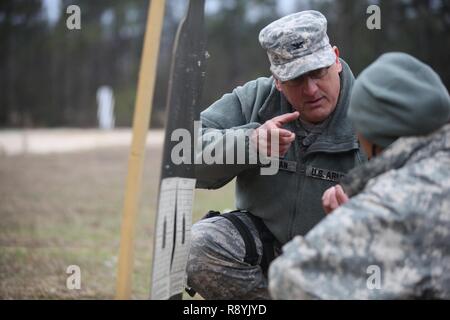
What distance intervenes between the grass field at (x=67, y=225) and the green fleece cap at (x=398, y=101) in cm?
254

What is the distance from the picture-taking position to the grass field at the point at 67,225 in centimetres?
488

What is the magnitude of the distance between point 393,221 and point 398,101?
1.24ft

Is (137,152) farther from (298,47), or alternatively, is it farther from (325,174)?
(325,174)

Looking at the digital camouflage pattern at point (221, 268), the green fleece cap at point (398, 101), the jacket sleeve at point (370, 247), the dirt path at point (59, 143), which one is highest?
the green fleece cap at point (398, 101)

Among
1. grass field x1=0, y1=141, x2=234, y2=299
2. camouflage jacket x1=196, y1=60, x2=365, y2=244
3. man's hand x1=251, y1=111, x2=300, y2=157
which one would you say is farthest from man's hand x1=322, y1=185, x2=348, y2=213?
grass field x1=0, y1=141, x2=234, y2=299

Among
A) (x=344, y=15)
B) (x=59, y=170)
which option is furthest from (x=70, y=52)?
(x=59, y=170)

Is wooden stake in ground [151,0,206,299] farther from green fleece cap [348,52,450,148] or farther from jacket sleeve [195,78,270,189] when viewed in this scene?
green fleece cap [348,52,450,148]

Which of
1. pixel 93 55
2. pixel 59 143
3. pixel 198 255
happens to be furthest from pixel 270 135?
pixel 93 55

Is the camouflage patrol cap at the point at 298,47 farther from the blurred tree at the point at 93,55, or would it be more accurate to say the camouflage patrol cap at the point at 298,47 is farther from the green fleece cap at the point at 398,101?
the blurred tree at the point at 93,55

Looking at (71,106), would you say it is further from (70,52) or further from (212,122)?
(212,122)

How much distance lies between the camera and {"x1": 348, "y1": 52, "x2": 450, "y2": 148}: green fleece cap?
2.21 m

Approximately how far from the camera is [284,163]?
3.33m

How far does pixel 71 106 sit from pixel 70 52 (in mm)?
3787

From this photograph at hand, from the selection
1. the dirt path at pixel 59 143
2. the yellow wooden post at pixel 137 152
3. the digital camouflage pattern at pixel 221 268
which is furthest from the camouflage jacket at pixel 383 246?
the dirt path at pixel 59 143
